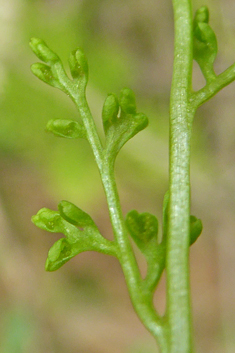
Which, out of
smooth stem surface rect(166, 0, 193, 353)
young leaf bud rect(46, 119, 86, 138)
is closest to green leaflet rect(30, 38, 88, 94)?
young leaf bud rect(46, 119, 86, 138)

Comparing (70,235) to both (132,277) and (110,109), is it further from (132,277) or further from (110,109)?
(110,109)

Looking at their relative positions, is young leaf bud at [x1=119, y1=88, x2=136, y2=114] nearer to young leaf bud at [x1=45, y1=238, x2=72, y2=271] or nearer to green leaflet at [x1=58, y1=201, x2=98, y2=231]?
green leaflet at [x1=58, y1=201, x2=98, y2=231]

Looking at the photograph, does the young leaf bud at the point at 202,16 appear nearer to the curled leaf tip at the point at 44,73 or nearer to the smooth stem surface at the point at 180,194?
the smooth stem surface at the point at 180,194

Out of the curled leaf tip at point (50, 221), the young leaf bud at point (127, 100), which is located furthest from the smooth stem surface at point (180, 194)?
the curled leaf tip at point (50, 221)

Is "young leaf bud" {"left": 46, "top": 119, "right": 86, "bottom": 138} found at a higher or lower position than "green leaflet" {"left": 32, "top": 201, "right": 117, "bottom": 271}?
higher

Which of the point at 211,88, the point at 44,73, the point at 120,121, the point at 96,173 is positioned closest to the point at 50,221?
the point at 120,121

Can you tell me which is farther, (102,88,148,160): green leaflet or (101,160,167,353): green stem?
(102,88,148,160): green leaflet

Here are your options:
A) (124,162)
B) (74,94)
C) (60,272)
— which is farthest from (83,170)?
(74,94)
